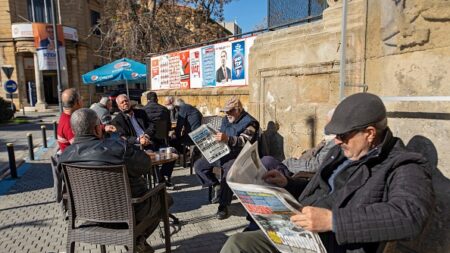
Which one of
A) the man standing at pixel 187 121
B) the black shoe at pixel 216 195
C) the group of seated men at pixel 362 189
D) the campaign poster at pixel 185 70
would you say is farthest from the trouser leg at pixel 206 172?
the campaign poster at pixel 185 70

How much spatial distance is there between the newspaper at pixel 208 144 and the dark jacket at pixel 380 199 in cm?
218

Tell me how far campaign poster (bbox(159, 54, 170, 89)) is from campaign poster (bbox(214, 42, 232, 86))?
310 centimetres

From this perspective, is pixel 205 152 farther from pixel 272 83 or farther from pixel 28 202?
pixel 28 202

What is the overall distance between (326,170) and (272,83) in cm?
327

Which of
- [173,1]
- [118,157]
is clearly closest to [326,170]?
[118,157]

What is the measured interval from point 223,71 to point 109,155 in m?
5.24

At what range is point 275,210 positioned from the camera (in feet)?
5.38

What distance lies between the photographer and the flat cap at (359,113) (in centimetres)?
175

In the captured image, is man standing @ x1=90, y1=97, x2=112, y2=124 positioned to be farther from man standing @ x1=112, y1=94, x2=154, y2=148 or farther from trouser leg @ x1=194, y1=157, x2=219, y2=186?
trouser leg @ x1=194, y1=157, x2=219, y2=186

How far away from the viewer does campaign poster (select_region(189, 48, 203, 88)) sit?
860 cm

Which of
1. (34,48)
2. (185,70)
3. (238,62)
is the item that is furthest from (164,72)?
(34,48)

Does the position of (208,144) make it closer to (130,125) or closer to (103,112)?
(130,125)

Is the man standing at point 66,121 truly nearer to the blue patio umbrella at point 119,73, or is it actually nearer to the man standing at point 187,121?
the man standing at point 187,121

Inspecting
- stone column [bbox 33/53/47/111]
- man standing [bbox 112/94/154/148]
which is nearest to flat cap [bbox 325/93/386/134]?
man standing [bbox 112/94/154/148]
